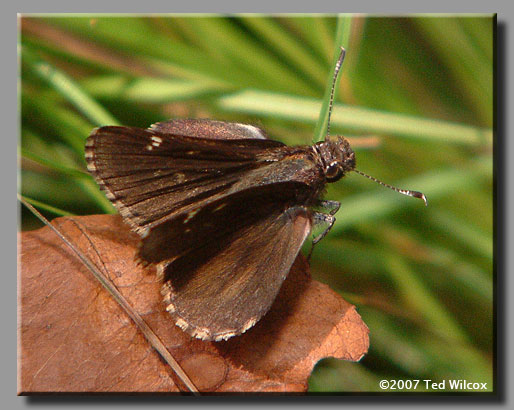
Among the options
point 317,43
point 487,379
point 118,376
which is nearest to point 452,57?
point 317,43

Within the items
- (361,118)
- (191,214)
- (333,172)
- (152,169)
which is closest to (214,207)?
(191,214)

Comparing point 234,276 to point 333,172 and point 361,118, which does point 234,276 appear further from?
point 361,118

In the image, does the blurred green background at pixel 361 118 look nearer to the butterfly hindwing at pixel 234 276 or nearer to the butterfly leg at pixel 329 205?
the butterfly leg at pixel 329 205

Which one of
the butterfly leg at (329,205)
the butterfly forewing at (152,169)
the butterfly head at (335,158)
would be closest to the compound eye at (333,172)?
the butterfly head at (335,158)

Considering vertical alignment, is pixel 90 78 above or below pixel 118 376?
above

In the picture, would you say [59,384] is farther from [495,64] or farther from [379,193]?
[495,64]

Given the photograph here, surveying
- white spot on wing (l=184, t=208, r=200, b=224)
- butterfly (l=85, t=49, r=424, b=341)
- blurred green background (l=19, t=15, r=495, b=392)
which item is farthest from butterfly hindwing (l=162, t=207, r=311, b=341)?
blurred green background (l=19, t=15, r=495, b=392)
